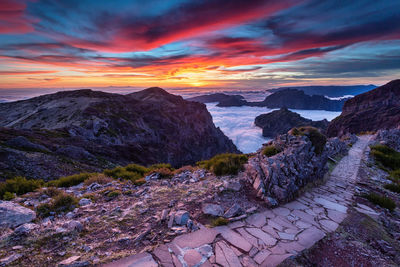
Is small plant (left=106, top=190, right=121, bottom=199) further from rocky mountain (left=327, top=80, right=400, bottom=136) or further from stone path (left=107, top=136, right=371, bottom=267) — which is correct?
rocky mountain (left=327, top=80, right=400, bottom=136)

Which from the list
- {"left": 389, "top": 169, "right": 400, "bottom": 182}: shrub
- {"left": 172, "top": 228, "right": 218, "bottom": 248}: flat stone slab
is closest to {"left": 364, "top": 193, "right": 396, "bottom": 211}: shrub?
{"left": 389, "top": 169, "right": 400, "bottom": 182}: shrub

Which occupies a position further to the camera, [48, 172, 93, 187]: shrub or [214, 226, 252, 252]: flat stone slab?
Answer: [48, 172, 93, 187]: shrub

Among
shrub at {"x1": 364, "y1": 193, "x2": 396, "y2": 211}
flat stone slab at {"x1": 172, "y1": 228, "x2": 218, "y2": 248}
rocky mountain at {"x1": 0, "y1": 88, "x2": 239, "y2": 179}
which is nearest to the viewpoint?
flat stone slab at {"x1": 172, "y1": 228, "x2": 218, "y2": 248}

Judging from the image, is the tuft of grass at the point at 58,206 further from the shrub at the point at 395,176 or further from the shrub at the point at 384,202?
the shrub at the point at 395,176

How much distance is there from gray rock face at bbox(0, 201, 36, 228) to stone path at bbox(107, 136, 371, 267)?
9.66 feet

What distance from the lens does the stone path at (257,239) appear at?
Result: 3.69 metres

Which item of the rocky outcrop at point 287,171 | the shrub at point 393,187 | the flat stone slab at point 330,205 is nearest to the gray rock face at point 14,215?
the rocky outcrop at point 287,171

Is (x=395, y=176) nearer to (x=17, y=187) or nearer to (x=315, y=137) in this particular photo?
(x=315, y=137)

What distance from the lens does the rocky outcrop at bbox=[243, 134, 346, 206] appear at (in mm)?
6309

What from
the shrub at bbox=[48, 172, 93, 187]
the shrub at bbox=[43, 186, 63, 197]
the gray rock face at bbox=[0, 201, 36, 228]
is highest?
the gray rock face at bbox=[0, 201, 36, 228]

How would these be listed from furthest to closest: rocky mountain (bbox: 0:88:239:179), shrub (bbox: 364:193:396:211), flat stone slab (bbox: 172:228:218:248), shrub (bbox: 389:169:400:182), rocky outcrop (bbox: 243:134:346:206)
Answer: rocky mountain (bbox: 0:88:239:179), shrub (bbox: 389:169:400:182), shrub (bbox: 364:193:396:211), rocky outcrop (bbox: 243:134:346:206), flat stone slab (bbox: 172:228:218:248)

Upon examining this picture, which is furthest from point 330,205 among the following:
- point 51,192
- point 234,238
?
point 51,192

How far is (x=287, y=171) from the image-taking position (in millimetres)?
7117

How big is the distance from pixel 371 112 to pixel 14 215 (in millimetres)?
168176
